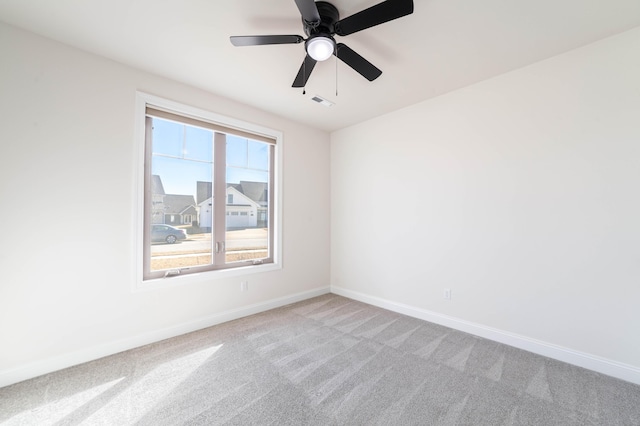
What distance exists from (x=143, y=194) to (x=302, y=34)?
2223mm

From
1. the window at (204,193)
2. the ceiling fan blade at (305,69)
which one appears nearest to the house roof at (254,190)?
the window at (204,193)

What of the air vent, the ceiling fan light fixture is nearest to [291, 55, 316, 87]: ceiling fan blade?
the ceiling fan light fixture

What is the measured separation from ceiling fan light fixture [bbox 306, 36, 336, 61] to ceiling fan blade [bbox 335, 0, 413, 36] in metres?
0.10

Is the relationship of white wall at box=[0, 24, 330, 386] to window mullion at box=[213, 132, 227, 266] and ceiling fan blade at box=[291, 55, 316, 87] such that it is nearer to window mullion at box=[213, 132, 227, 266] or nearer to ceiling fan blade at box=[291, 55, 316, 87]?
window mullion at box=[213, 132, 227, 266]

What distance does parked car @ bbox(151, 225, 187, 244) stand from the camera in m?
2.84

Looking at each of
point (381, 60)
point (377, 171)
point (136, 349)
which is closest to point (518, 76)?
point (381, 60)

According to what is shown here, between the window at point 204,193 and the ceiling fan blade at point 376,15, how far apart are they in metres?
2.06

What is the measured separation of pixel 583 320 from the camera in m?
2.29

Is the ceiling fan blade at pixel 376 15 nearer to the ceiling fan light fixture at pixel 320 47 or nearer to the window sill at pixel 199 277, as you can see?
the ceiling fan light fixture at pixel 320 47

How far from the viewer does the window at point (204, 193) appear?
2.85 meters

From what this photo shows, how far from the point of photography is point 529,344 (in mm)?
2531

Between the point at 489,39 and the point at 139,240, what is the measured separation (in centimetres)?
378

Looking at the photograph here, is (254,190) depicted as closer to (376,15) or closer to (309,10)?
(309,10)

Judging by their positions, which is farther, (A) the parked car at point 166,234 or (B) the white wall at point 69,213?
(A) the parked car at point 166,234
